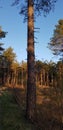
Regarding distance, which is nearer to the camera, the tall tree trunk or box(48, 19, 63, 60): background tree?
the tall tree trunk

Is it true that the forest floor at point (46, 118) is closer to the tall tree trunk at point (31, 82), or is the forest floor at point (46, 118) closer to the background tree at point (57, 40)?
the tall tree trunk at point (31, 82)

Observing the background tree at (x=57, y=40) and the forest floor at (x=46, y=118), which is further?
the background tree at (x=57, y=40)

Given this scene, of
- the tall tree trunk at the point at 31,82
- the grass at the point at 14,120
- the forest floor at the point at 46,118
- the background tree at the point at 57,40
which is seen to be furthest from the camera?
the background tree at the point at 57,40

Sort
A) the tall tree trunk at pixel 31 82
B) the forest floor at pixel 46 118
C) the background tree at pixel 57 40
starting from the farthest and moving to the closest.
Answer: the background tree at pixel 57 40, the tall tree trunk at pixel 31 82, the forest floor at pixel 46 118

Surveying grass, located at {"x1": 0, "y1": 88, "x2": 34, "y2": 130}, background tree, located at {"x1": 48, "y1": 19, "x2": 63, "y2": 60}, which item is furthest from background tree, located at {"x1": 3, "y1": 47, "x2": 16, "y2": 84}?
grass, located at {"x1": 0, "y1": 88, "x2": 34, "y2": 130}

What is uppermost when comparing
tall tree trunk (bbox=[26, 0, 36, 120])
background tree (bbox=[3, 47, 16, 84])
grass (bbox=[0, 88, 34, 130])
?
background tree (bbox=[3, 47, 16, 84])

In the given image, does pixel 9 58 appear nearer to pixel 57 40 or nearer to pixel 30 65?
pixel 57 40

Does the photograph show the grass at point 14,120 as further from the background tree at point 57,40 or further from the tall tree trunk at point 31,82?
the background tree at point 57,40

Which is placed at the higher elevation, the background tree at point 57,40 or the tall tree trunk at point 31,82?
the background tree at point 57,40

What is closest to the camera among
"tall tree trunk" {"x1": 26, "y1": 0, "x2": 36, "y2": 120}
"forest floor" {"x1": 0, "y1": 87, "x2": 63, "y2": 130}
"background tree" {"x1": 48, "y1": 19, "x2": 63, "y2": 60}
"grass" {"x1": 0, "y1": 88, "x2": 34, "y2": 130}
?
"forest floor" {"x1": 0, "y1": 87, "x2": 63, "y2": 130}

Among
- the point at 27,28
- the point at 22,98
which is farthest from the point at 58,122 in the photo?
the point at 22,98

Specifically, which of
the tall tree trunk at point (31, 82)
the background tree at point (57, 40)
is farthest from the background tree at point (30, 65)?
the background tree at point (57, 40)

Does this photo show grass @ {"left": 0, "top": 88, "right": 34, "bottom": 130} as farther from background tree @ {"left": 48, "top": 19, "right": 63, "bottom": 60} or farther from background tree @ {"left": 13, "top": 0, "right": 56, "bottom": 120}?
background tree @ {"left": 48, "top": 19, "right": 63, "bottom": 60}

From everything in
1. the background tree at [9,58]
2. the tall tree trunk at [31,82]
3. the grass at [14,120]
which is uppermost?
the background tree at [9,58]
